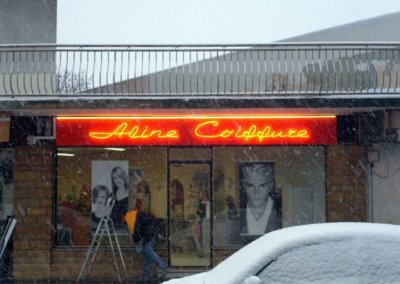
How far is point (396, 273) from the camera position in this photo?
5.81 meters

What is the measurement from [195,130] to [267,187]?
2092 millimetres

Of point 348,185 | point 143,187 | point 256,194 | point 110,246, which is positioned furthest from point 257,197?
point 110,246

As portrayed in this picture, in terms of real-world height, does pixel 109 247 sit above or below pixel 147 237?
below

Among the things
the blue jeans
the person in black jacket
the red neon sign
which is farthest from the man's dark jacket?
the red neon sign

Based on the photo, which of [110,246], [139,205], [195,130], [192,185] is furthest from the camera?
[192,185]

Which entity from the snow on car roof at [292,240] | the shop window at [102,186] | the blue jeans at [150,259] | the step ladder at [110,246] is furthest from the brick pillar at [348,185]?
the snow on car roof at [292,240]

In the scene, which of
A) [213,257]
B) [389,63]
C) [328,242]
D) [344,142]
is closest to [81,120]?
[213,257]

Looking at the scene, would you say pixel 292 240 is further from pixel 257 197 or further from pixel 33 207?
pixel 33 207

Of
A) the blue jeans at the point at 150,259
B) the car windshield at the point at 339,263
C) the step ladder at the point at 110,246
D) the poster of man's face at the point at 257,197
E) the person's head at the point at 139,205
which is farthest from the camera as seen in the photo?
the poster of man's face at the point at 257,197

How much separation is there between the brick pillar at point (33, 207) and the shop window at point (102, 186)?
0.28 metres

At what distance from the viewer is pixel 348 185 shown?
15039 mm

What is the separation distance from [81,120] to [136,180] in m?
1.76

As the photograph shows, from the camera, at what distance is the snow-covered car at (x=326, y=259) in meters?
5.81

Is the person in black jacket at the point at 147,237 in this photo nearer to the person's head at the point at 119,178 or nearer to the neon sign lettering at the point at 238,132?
the person's head at the point at 119,178
